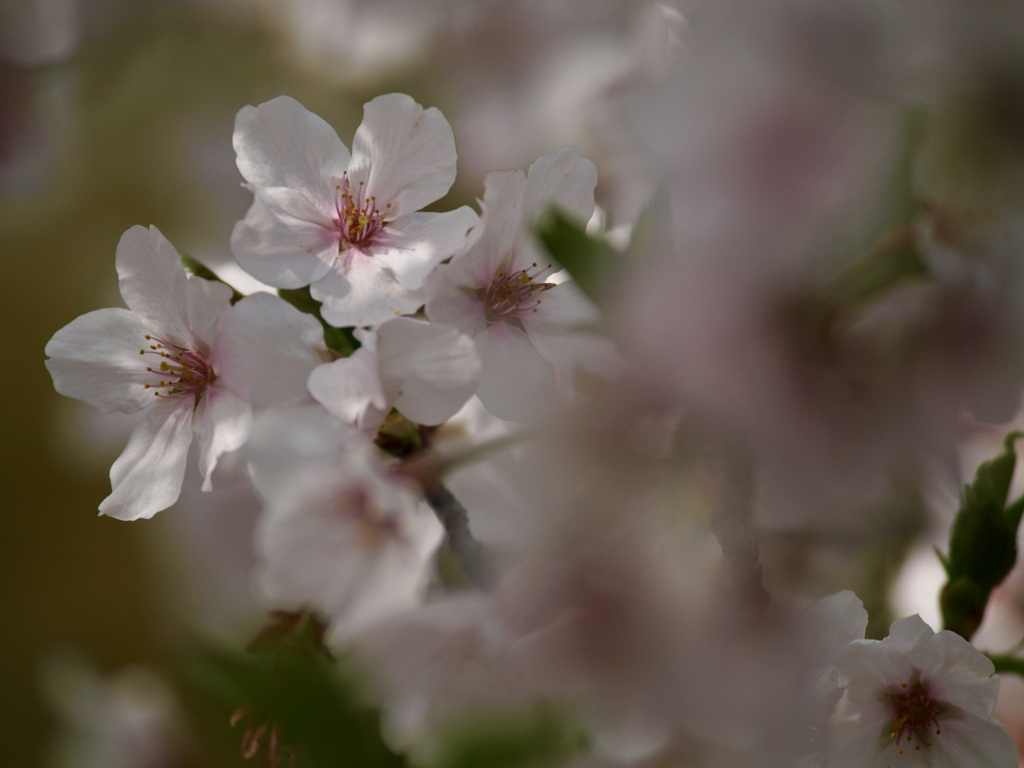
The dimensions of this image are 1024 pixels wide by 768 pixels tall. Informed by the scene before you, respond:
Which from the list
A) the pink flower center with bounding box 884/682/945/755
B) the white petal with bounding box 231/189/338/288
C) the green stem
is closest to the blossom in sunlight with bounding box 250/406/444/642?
the white petal with bounding box 231/189/338/288

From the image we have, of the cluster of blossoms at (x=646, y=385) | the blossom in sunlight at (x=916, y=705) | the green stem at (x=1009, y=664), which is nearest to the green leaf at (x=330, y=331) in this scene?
the cluster of blossoms at (x=646, y=385)

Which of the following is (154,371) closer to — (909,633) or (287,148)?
(287,148)

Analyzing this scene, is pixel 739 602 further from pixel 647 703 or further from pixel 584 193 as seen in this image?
pixel 584 193

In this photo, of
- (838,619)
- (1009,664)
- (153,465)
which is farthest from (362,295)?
(1009,664)

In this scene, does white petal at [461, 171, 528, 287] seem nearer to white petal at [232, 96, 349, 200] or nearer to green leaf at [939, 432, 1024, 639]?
white petal at [232, 96, 349, 200]

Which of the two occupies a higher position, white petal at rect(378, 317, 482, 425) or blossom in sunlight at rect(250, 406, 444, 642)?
white petal at rect(378, 317, 482, 425)

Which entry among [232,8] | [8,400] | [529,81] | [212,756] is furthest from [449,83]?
[8,400]

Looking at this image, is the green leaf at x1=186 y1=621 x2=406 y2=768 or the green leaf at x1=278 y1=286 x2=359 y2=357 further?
the green leaf at x1=278 y1=286 x2=359 y2=357
